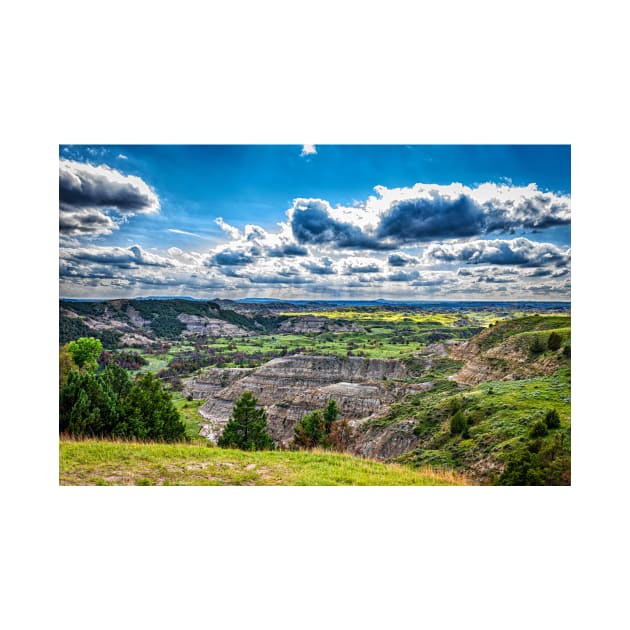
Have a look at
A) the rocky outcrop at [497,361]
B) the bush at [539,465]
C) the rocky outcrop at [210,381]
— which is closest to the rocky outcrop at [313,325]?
the rocky outcrop at [210,381]

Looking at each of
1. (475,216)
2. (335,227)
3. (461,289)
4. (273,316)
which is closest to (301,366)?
(273,316)

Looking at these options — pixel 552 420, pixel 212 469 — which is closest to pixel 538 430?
pixel 552 420

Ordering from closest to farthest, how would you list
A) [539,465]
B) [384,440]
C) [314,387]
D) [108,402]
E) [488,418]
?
[539,465] → [488,418] → [108,402] → [384,440] → [314,387]

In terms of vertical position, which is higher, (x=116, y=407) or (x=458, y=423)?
(x=116, y=407)

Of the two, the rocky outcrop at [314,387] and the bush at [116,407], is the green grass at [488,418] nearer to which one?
the rocky outcrop at [314,387]

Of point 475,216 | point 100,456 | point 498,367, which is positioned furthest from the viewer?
point 498,367

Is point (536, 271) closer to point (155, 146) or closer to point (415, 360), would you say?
point (415, 360)

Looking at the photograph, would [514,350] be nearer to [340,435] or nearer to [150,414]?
[340,435]
